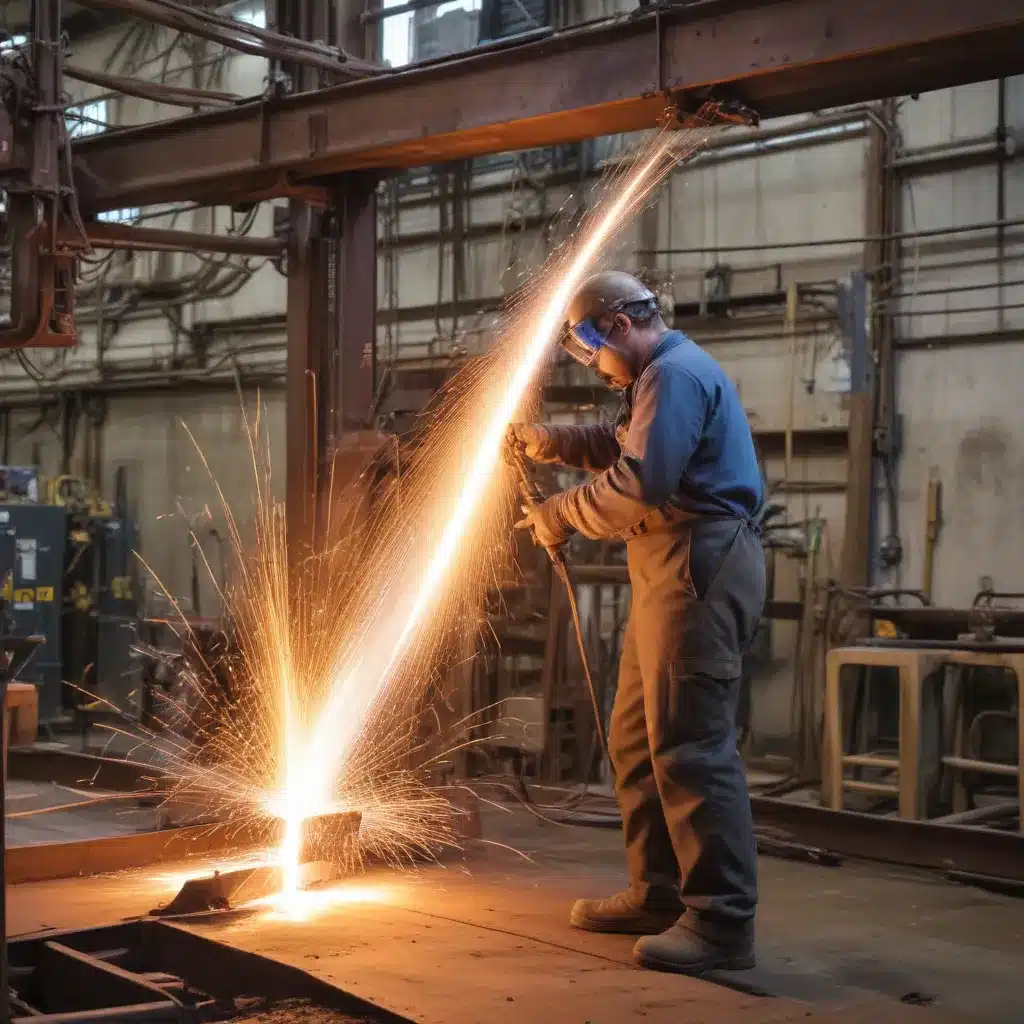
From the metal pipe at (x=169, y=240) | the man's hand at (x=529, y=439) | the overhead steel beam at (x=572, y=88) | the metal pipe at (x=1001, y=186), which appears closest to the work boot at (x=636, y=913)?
the man's hand at (x=529, y=439)

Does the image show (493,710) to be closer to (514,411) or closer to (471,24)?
(514,411)

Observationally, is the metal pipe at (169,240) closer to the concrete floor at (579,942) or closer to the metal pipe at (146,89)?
the metal pipe at (146,89)

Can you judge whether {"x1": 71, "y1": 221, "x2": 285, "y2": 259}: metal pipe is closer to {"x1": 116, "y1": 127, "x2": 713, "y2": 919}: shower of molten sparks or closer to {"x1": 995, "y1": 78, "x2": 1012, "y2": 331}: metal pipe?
{"x1": 116, "y1": 127, "x2": 713, "y2": 919}: shower of molten sparks

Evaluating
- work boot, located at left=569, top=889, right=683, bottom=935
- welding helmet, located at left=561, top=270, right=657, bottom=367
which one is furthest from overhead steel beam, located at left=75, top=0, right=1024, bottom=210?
work boot, located at left=569, top=889, right=683, bottom=935

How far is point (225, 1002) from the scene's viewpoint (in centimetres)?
360

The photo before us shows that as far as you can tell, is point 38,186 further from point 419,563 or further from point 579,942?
point 579,942

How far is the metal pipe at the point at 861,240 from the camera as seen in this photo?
312 inches

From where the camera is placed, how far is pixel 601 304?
3910mm

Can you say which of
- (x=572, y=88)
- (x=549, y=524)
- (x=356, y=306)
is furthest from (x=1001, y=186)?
(x=549, y=524)

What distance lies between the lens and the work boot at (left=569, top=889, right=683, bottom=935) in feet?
13.0

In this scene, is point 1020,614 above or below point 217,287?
A: below

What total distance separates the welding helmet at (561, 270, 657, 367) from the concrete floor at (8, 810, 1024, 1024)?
166 centimetres

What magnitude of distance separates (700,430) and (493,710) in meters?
4.28

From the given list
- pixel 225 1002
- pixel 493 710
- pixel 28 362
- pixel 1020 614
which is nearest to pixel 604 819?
pixel 493 710
